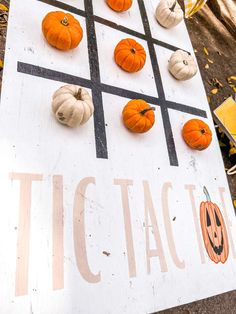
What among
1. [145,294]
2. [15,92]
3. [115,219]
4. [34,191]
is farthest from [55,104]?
[145,294]

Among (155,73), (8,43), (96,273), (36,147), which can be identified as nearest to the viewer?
(96,273)

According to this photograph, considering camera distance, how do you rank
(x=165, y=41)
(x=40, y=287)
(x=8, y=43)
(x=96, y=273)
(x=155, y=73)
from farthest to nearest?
1. (x=165, y=41)
2. (x=155, y=73)
3. (x=8, y=43)
4. (x=96, y=273)
5. (x=40, y=287)

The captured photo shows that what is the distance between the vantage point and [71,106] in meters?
1.68

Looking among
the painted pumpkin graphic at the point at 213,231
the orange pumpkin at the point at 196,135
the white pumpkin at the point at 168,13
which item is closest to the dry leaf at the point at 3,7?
the white pumpkin at the point at 168,13

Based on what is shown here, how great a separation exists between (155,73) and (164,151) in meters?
0.78

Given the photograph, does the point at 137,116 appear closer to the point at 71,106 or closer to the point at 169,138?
the point at 169,138

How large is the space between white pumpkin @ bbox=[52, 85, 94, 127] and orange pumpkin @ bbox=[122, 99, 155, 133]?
0.99 ft

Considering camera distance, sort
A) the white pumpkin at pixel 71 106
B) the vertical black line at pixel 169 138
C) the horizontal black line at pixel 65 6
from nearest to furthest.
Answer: the white pumpkin at pixel 71 106
the vertical black line at pixel 169 138
the horizontal black line at pixel 65 6

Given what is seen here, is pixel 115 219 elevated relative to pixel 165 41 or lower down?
lower down

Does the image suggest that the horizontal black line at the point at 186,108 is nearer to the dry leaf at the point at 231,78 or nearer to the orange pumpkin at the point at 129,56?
the orange pumpkin at the point at 129,56

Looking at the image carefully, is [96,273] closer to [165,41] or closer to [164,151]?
[164,151]

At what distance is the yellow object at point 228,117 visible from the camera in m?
2.63

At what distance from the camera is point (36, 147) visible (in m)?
1.62

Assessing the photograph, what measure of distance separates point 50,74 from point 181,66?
1193 millimetres
